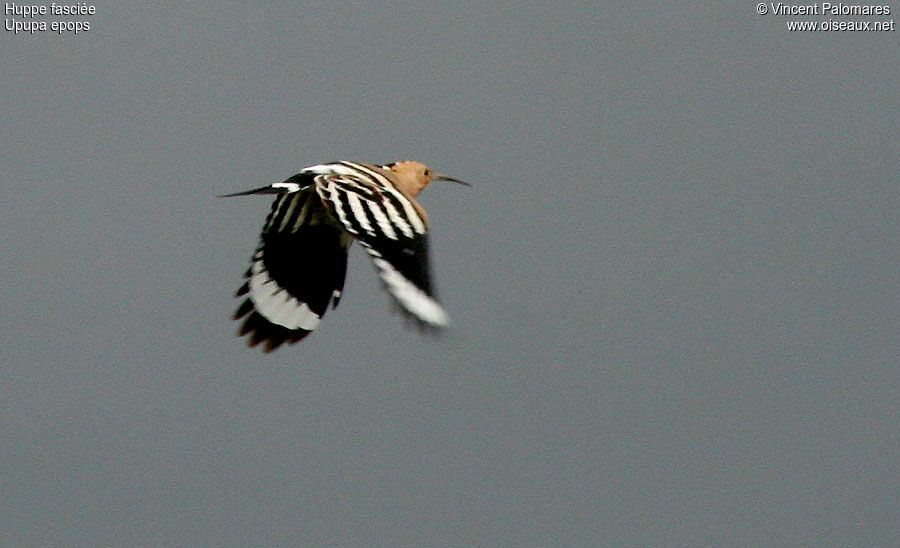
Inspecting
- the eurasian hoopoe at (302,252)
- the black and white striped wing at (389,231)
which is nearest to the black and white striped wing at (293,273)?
the eurasian hoopoe at (302,252)

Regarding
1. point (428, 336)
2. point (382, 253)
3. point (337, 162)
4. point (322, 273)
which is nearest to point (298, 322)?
point (322, 273)

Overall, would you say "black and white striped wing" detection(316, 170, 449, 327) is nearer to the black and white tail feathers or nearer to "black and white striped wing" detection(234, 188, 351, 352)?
the black and white tail feathers

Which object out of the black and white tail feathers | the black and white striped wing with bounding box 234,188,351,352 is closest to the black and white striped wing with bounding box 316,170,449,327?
the black and white tail feathers

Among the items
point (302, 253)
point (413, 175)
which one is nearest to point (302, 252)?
Result: point (302, 253)

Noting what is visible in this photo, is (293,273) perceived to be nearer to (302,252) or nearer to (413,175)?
(302,252)

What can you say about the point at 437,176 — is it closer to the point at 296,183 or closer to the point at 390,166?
the point at 390,166

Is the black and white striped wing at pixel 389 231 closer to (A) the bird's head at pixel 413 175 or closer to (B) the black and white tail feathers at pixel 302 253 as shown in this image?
(B) the black and white tail feathers at pixel 302 253
